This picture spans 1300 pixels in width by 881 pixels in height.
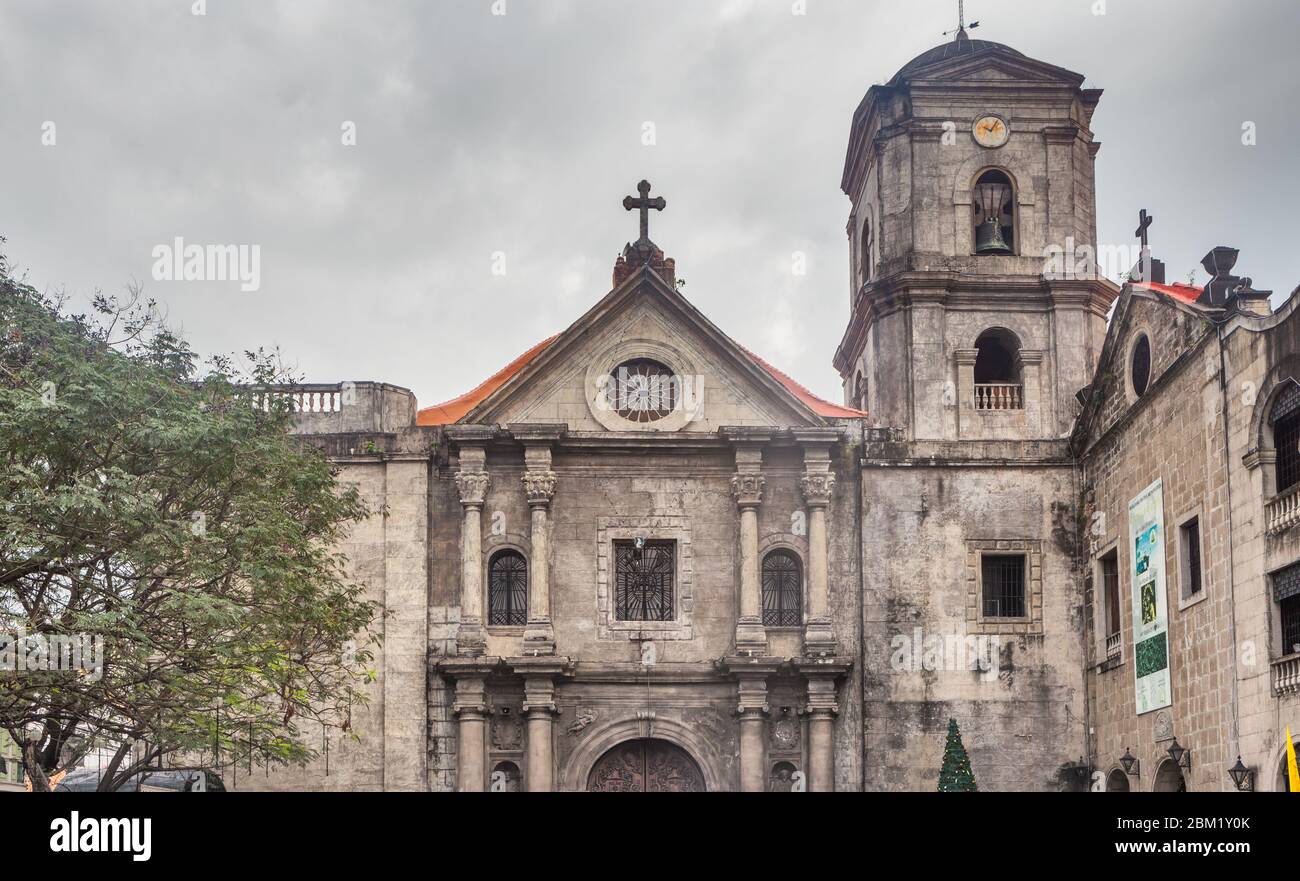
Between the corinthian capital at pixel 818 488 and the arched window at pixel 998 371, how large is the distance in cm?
337

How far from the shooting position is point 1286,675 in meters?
18.2

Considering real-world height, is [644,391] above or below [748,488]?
above

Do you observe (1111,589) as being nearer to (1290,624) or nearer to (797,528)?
(797,528)

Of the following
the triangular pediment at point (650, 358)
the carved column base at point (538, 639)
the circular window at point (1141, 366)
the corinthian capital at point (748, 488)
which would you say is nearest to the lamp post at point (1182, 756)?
the circular window at point (1141, 366)

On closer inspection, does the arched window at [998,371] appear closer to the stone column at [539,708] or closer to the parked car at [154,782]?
the stone column at [539,708]

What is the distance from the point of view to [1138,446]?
24234 mm

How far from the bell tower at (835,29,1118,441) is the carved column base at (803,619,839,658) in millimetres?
4121

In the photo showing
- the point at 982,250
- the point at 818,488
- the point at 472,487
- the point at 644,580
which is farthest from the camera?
the point at 982,250

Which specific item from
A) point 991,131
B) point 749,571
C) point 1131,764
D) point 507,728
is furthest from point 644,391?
point 1131,764

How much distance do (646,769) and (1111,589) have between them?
868 centimetres

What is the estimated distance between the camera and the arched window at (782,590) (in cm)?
2725

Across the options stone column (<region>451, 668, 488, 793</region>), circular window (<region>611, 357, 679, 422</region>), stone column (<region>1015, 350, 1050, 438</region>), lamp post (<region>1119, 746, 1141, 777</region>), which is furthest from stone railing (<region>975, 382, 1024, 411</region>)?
stone column (<region>451, 668, 488, 793</region>)
